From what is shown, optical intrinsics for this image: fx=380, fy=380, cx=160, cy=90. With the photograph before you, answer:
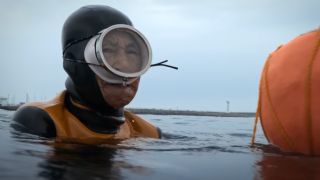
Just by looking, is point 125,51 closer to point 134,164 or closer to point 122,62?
point 122,62

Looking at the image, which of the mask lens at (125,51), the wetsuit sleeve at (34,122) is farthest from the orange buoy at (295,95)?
the wetsuit sleeve at (34,122)

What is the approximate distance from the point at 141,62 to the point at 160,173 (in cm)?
178

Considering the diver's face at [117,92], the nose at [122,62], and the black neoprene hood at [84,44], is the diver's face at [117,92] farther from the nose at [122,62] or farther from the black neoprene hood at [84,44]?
the nose at [122,62]

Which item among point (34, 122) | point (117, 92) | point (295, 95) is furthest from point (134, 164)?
point (34, 122)

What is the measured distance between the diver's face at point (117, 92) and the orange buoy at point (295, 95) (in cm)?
121

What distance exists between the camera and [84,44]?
365cm

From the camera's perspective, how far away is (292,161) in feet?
8.57

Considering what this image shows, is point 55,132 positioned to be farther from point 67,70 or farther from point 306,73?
point 306,73

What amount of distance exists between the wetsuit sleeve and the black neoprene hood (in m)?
0.41

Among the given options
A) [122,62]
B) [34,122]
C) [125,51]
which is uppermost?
[125,51]

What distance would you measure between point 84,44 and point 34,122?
0.88 meters

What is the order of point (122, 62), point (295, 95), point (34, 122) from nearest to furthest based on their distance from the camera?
1. point (295, 95)
2. point (122, 62)
3. point (34, 122)

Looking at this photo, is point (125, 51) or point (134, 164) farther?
point (125, 51)

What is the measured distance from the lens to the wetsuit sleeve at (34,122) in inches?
138
